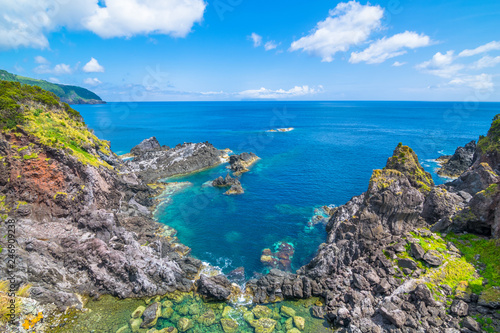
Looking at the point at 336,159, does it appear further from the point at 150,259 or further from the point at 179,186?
the point at 150,259

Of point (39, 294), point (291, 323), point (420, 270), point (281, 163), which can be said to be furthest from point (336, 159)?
point (39, 294)

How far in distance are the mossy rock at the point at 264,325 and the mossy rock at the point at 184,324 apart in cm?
763

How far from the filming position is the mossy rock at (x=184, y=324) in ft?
98.4

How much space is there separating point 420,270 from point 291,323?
1757cm

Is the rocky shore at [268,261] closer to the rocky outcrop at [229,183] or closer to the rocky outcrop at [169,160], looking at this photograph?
the rocky outcrop at [229,183]

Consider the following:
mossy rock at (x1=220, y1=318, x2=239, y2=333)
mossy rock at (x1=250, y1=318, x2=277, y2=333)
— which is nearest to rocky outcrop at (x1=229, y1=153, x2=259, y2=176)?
mossy rock at (x1=220, y1=318, x2=239, y2=333)

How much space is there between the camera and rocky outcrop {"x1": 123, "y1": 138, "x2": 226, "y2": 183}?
84.1m

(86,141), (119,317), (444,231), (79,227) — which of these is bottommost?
(119,317)

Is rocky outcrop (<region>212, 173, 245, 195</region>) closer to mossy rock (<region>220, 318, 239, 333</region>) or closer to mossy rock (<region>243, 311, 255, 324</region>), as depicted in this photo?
mossy rock (<region>243, 311, 255, 324</region>)

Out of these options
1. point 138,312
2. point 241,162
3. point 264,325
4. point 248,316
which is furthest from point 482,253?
point 241,162

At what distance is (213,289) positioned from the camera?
34219 millimetres

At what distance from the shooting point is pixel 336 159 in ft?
339

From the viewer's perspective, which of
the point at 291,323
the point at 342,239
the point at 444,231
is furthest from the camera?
the point at 342,239

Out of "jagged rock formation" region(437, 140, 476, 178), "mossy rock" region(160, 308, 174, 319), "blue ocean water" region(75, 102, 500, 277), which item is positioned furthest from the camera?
"jagged rock formation" region(437, 140, 476, 178)
